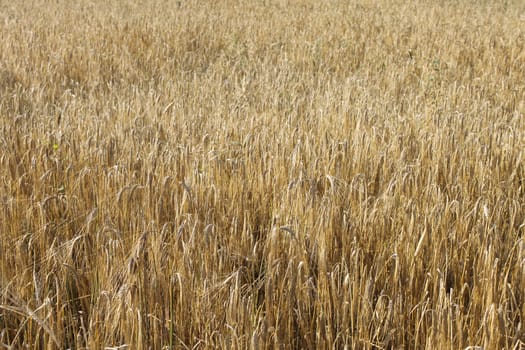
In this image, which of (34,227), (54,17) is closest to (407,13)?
(54,17)

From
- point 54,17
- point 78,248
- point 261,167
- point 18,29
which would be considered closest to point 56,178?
point 78,248

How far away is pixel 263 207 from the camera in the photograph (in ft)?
7.75

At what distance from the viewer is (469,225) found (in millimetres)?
2152

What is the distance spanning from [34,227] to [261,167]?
94 cm

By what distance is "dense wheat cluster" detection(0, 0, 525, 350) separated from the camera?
5.20 feet

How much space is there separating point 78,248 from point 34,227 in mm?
240

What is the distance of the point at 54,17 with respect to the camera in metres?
7.70

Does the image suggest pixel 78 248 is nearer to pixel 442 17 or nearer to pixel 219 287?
pixel 219 287

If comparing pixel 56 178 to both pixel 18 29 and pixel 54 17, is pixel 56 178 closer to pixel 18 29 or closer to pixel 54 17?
pixel 18 29

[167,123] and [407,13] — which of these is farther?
[407,13]

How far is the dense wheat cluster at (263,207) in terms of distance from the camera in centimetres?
159

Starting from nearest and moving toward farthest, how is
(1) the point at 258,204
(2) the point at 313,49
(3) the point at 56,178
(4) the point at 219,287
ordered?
(4) the point at 219,287 → (1) the point at 258,204 → (3) the point at 56,178 → (2) the point at 313,49

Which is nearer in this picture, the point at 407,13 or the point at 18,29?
the point at 18,29

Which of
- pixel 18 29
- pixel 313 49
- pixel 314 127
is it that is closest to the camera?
pixel 314 127
